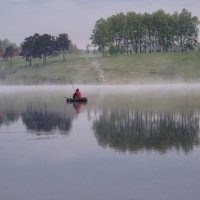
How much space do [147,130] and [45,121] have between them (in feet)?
49.9

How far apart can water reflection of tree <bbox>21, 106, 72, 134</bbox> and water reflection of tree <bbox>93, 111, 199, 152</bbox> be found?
10.3 feet

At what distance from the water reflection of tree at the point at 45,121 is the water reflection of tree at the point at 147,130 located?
3127 mm

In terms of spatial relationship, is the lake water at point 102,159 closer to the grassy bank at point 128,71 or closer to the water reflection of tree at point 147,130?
the water reflection of tree at point 147,130

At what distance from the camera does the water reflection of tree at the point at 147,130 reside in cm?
3672

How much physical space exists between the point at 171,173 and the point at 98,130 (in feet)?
63.2

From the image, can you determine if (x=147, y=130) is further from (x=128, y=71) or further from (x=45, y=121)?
(x=128, y=71)

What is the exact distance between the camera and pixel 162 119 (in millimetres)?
53156

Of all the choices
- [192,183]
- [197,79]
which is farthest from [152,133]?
[197,79]

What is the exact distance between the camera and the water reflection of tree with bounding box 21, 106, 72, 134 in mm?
49844

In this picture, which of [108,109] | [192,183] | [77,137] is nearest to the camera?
[192,183]

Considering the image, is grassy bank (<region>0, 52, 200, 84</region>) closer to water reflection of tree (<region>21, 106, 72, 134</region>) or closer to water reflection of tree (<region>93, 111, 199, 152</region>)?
water reflection of tree (<region>21, 106, 72, 134</region>)

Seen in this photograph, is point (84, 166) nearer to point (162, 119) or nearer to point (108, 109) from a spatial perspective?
point (162, 119)

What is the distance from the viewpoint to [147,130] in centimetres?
4469

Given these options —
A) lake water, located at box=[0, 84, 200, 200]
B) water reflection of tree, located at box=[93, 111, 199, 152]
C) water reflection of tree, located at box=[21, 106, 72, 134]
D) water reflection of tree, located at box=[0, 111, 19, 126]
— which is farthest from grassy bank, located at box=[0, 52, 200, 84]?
lake water, located at box=[0, 84, 200, 200]
